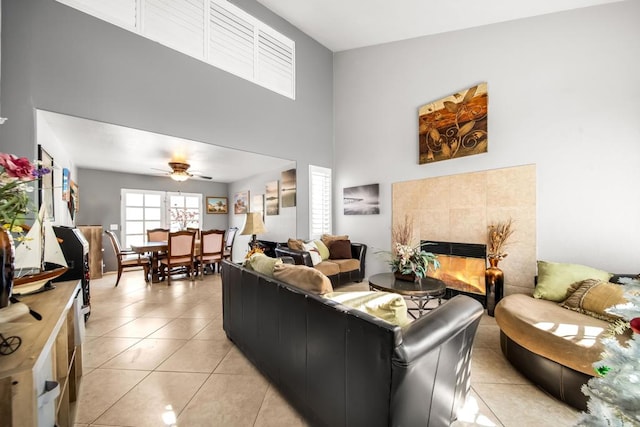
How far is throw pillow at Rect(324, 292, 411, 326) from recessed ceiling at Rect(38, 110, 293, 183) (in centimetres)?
317

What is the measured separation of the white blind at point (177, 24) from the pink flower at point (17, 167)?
2.91 m

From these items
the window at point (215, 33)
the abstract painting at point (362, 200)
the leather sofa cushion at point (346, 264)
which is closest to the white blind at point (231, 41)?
the window at point (215, 33)

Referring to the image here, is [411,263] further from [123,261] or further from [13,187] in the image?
[123,261]

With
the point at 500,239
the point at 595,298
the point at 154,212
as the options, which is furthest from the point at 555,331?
the point at 154,212

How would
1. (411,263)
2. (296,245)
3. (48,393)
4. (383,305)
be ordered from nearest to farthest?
(48,393) < (383,305) < (411,263) < (296,245)

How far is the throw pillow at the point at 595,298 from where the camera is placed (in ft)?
6.12

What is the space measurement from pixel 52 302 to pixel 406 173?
14.1ft

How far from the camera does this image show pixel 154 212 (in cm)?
610

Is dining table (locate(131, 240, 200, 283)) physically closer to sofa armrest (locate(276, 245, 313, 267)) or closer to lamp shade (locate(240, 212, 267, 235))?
lamp shade (locate(240, 212, 267, 235))

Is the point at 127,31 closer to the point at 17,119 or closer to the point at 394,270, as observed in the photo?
the point at 17,119

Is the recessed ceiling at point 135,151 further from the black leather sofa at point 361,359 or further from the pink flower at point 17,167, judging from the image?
the black leather sofa at point 361,359

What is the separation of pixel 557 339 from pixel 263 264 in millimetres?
2110

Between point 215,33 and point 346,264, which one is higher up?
point 215,33

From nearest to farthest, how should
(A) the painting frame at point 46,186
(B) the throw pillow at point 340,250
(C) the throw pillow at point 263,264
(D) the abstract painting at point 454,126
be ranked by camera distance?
→ 1. (C) the throw pillow at point 263,264
2. (A) the painting frame at point 46,186
3. (D) the abstract painting at point 454,126
4. (B) the throw pillow at point 340,250
